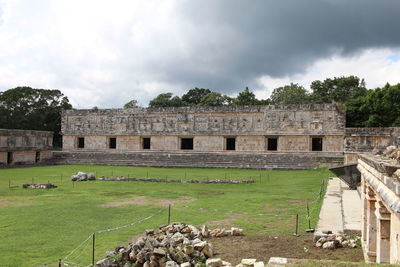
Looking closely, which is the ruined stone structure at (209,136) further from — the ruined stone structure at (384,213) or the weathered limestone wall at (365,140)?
the ruined stone structure at (384,213)

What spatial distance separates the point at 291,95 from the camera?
5309 cm

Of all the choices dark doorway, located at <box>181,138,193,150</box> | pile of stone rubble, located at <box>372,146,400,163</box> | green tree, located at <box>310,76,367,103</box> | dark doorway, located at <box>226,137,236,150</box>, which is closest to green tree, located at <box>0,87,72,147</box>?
dark doorway, located at <box>181,138,193,150</box>

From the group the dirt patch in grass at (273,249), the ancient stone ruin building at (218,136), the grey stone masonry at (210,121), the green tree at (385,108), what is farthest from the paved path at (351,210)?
the green tree at (385,108)

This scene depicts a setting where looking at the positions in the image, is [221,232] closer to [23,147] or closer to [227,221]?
[227,221]

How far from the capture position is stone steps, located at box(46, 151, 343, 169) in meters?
27.2

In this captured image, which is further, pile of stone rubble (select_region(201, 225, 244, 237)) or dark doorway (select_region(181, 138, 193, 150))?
dark doorway (select_region(181, 138, 193, 150))

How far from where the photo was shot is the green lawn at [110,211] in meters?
8.06

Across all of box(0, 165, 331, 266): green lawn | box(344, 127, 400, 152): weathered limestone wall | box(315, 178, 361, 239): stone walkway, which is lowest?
box(0, 165, 331, 266): green lawn

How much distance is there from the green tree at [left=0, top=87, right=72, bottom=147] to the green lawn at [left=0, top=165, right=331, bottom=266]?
3145cm

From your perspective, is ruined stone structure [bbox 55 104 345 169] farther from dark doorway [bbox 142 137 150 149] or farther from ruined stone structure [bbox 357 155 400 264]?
ruined stone structure [bbox 357 155 400 264]

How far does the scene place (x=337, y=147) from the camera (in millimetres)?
28844

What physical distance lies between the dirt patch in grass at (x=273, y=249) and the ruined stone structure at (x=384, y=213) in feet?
Answer: 1.95

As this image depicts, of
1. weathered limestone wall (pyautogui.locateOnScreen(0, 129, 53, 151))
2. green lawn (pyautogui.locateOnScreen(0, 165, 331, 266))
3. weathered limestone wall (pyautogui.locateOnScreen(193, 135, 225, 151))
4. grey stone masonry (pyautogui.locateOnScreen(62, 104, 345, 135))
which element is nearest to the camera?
green lawn (pyautogui.locateOnScreen(0, 165, 331, 266))

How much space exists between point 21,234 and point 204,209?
17.6 ft
